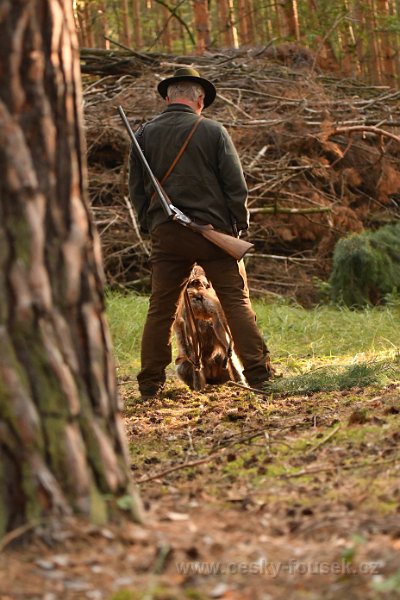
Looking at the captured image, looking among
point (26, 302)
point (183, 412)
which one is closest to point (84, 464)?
point (26, 302)

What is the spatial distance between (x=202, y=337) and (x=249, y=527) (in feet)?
14.7

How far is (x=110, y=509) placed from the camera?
10.7 ft

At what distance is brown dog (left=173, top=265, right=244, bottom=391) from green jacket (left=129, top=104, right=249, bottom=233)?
732mm

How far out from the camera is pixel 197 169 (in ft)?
24.0

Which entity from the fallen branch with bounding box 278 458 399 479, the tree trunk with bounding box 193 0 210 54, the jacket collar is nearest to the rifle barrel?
the jacket collar

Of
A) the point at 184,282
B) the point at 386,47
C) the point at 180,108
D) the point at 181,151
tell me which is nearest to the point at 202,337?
the point at 184,282

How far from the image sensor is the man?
23.9 feet

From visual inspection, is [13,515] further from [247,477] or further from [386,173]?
[386,173]

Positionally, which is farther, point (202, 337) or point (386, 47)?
point (386, 47)

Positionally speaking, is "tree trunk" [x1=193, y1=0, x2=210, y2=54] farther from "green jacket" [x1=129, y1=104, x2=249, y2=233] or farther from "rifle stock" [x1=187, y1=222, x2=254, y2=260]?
"rifle stock" [x1=187, y1=222, x2=254, y2=260]

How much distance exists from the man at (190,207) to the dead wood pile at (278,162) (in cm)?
590

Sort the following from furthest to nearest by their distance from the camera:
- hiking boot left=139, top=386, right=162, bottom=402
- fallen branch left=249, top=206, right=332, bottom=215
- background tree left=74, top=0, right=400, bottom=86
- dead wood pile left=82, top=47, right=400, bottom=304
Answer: background tree left=74, top=0, right=400, bottom=86
fallen branch left=249, top=206, right=332, bottom=215
dead wood pile left=82, top=47, right=400, bottom=304
hiking boot left=139, top=386, right=162, bottom=402

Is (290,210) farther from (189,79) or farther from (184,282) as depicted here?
(189,79)

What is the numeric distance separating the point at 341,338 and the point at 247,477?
233 inches
